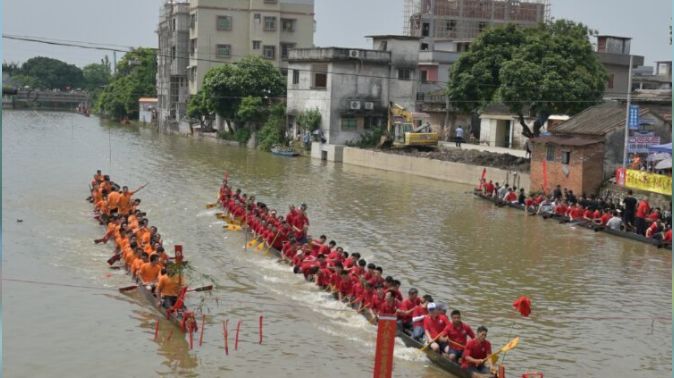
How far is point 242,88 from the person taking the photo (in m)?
55.9

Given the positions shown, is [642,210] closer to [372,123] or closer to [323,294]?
[323,294]

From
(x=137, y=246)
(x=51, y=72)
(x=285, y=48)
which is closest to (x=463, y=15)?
(x=285, y=48)

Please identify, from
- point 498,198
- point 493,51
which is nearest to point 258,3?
point 493,51

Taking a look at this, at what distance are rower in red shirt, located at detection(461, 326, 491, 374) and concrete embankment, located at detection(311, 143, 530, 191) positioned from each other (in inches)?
864

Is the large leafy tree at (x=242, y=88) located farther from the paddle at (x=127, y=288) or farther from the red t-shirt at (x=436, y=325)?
the red t-shirt at (x=436, y=325)

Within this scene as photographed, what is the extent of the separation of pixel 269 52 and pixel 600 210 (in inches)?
1680

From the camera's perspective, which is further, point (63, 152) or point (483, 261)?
point (63, 152)

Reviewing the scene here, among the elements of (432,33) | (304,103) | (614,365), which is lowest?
(614,365)

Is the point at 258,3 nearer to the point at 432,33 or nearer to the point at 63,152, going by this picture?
the point at 432,33

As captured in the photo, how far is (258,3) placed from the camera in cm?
6575

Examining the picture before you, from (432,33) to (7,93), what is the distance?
57512mm

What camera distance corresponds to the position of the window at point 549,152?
31.8 metres

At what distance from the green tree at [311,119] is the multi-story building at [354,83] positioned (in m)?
0.24

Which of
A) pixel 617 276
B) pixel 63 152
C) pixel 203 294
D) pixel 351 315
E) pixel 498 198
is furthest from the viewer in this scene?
pixel 63 152
